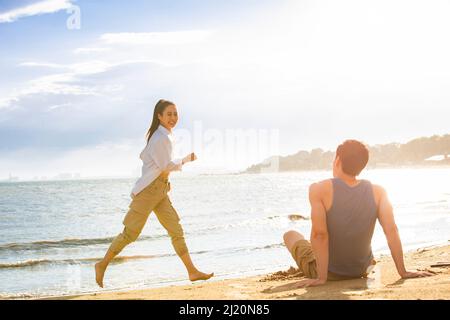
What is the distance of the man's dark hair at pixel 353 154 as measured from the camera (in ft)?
15.7

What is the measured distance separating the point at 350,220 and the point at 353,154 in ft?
2.07

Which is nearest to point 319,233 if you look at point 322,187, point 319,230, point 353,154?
point 319,230

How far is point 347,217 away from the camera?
4945 mm

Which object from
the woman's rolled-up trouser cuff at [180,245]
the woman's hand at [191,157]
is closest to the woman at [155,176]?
the woman's hand at [191,157]

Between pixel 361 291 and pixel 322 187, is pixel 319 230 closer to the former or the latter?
pixel 322 187

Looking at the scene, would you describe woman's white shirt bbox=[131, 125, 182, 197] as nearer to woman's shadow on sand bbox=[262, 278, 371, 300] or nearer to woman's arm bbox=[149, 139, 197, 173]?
woman's arm bbox=[149, 139, 197, 173]

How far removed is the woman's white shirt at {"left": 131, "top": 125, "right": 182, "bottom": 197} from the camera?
6.28m

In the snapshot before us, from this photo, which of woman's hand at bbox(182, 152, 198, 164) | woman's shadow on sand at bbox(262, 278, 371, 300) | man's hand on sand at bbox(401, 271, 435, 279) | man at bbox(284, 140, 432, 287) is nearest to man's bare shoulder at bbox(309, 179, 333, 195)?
man at bbox(284, 140, 432, 287)

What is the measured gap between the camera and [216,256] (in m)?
12.2

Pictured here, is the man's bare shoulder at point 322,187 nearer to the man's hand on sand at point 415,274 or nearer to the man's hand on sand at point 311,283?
the man's hand on sand at point 311,283
